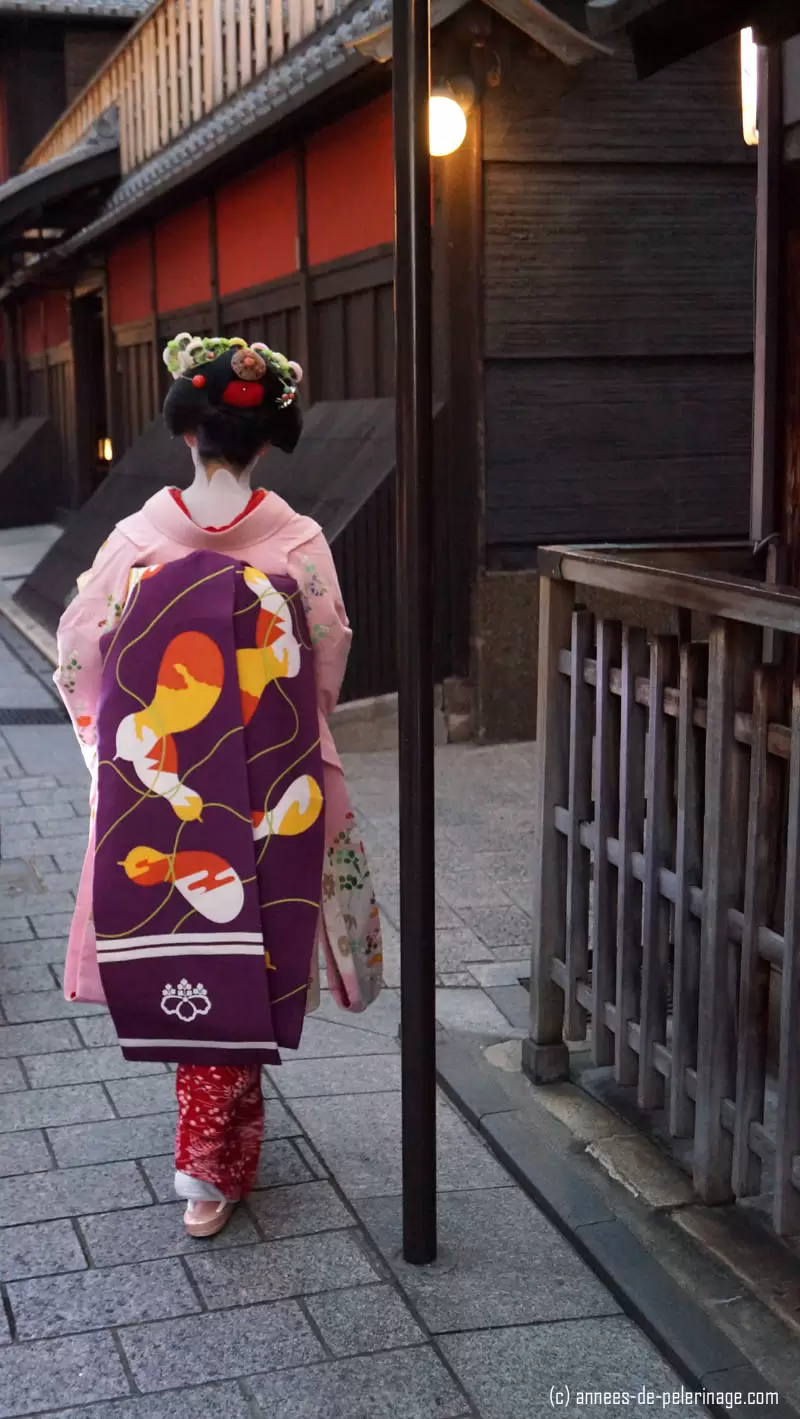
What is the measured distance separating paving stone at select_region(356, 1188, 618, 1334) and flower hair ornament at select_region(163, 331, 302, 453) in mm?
1857

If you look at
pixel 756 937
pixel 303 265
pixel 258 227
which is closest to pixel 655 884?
pixel 756 937

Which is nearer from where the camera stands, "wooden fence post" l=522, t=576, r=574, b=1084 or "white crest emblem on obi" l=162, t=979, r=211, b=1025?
"white crest emblem on obi" l=162, t=979, r=211, b=1025

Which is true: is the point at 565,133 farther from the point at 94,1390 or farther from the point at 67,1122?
the point at 94,1390

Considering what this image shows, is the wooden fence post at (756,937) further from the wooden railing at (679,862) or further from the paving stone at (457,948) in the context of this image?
the paving stone at (457,948)

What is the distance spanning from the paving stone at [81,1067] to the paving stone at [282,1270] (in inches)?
40.0

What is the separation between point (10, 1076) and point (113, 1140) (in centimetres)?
56

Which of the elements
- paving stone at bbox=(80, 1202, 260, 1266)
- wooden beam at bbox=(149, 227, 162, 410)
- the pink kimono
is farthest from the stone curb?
wooden beam at bbox=(149, 227, 162, 410)

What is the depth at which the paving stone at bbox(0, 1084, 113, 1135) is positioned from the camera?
13.4 ft

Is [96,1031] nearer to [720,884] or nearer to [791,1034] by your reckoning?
[720,884]

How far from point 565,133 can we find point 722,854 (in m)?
5.90

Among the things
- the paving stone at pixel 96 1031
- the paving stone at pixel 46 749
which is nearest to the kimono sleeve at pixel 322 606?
the paving stone at pixel 96 1031

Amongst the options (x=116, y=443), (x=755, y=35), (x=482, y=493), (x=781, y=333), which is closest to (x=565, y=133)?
(x=482, y=493)

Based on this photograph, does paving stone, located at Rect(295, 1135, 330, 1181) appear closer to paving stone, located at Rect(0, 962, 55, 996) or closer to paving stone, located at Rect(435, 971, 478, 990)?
paving stone, located at Rect(435, 971, 478, 990)

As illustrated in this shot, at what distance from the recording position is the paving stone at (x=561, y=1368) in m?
2.89
